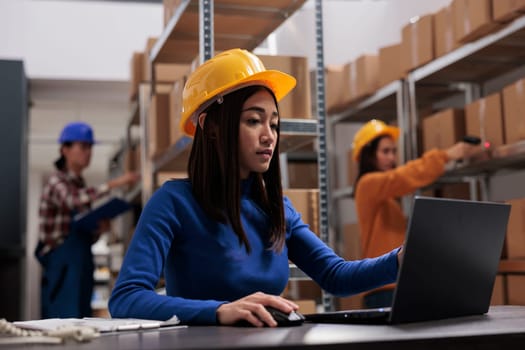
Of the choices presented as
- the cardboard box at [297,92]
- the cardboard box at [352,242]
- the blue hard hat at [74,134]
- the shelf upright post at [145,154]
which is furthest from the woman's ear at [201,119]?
the blue hard hat at [74,134]

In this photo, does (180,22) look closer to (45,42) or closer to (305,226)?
(305,226)

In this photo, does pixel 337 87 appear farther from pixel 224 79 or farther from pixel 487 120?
pixel 224 79

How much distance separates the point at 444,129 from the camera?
11.9ft

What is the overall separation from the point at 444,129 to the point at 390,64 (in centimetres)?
68

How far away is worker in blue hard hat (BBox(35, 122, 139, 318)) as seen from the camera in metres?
4.37

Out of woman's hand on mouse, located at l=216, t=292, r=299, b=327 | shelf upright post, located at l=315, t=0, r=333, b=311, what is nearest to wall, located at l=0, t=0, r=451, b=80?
shelf upright post, located at l=315, t=0, r=333, b=311

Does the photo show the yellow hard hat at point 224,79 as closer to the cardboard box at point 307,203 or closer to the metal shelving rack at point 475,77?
the cardboard box at point 307,203

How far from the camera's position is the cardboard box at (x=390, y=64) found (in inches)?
159

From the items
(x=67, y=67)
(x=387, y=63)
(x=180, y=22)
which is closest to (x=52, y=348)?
(x=180, y=22)

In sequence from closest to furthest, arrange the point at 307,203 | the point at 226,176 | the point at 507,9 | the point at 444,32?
→ the point at 226,176
the point at 307,203
the point at 507,9
the point at 444,32

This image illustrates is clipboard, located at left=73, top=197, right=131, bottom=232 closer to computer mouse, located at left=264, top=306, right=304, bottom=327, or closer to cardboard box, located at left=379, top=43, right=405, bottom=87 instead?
cardboard box, located at left=379, top=43, right=405, bottom=87

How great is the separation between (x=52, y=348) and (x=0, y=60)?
4651mm

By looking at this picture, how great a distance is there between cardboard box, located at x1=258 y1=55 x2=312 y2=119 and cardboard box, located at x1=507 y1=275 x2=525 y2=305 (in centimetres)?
106

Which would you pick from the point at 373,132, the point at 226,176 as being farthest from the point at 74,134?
the point at 226,176
